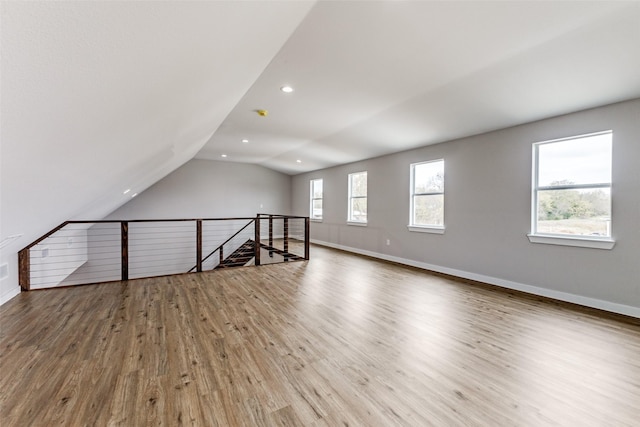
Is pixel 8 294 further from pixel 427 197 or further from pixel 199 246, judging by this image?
pixel 427 197

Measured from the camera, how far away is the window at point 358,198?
6695 mm

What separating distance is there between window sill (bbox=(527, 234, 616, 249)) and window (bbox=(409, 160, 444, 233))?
139 centimetres

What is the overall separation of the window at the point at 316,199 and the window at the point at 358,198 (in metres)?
1.51

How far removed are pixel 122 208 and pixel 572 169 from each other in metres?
9.40

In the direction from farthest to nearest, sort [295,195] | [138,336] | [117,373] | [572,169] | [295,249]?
[295,195]
[295,249]
[572,169]
[138,336]
[117,373]

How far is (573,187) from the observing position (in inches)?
130

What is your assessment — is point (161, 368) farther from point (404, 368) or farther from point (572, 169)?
point (572, 169)

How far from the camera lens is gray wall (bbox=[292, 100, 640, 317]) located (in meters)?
2.93

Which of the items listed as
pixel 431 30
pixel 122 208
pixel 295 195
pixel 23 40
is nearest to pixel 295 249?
pixel 295 195

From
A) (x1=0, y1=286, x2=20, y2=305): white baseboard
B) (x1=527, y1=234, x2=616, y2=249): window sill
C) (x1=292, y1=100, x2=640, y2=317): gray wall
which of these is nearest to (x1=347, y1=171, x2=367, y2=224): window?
(x1=292, y1=100, x2=640, y2=317): gray wall

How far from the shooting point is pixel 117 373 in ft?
6.15

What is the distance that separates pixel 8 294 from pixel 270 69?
4048mm

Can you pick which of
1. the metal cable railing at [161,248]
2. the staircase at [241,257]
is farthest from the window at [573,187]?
the staircase at [241,257]

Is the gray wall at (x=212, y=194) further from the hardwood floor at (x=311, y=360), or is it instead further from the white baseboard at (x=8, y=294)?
the hardwood floor at (x=311, y=360)
